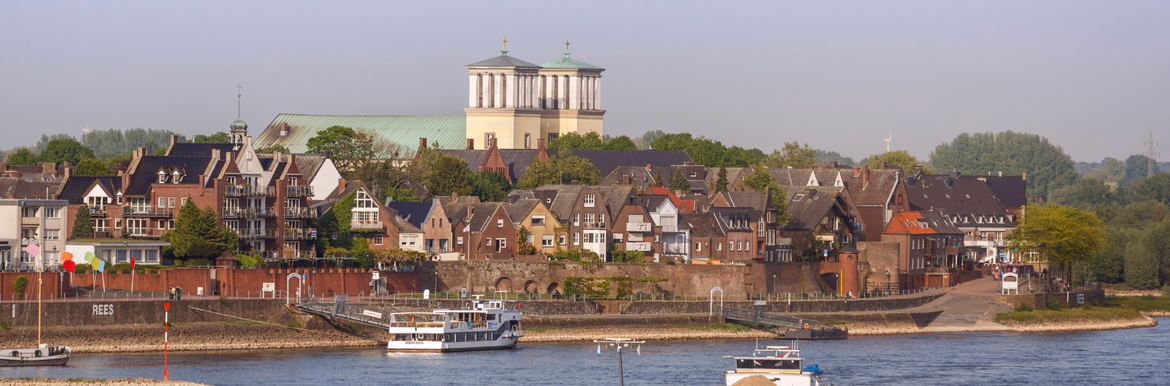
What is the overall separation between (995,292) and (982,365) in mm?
29948

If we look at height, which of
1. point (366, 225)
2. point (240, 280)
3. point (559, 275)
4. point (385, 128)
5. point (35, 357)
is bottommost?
point (35, 357)

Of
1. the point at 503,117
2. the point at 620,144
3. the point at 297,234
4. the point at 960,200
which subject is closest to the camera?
the point at 297,234

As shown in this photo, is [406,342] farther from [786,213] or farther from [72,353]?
[786,213]

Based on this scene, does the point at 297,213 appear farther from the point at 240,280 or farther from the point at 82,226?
the point at 82,226

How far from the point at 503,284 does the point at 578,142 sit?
62830mm

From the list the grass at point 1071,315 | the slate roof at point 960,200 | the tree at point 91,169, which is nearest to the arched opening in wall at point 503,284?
the tree at point 91,169

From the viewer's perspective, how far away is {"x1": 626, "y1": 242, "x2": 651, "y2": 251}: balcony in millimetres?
107688

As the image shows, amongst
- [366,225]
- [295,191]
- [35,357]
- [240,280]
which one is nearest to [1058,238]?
[366,225]

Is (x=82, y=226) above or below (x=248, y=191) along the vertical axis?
below

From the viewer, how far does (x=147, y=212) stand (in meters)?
97.0

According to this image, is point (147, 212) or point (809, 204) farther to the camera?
point (809, 204)

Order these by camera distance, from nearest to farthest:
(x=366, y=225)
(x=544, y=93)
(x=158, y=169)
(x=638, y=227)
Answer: (x=158, y=169), (x=366, y=225), (x=638, y=227), (x=544, y=93)

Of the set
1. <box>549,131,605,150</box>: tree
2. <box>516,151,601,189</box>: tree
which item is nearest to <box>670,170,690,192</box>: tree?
<box>516,151,601,189</box>: tree

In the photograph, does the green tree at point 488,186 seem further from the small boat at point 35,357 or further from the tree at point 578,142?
the small boat at point 35,357
